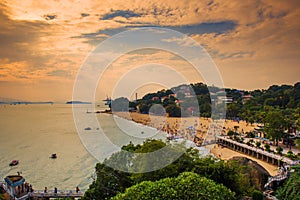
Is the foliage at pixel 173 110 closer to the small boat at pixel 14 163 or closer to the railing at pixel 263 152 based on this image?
the railing at pixel 263 152

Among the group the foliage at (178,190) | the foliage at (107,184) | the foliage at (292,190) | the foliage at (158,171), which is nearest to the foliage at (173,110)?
the foliage at (292,190)

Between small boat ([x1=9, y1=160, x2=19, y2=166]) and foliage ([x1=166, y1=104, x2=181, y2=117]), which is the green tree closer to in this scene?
small boat ([x1=9, y1=160, x2=19, y2=166])

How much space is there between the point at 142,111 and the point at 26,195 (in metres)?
52.5

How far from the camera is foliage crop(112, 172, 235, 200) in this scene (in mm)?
5680

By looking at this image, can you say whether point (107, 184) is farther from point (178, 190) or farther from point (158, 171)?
point (178, 190)

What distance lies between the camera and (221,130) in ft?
116

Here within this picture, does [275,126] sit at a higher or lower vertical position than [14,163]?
higher

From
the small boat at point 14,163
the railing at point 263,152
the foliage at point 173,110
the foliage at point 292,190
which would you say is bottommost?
the small boat at point 14,163

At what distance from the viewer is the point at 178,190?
229 inches

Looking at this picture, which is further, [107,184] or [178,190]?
[107,184]

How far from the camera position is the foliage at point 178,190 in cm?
568

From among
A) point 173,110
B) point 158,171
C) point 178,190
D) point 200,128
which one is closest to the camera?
point 178,190

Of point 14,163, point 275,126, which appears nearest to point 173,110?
point 275,126

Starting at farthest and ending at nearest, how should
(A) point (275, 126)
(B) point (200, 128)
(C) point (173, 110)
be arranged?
(C) point (173, 110)
(B) point (200, 128)
(A) point (275, 126)
